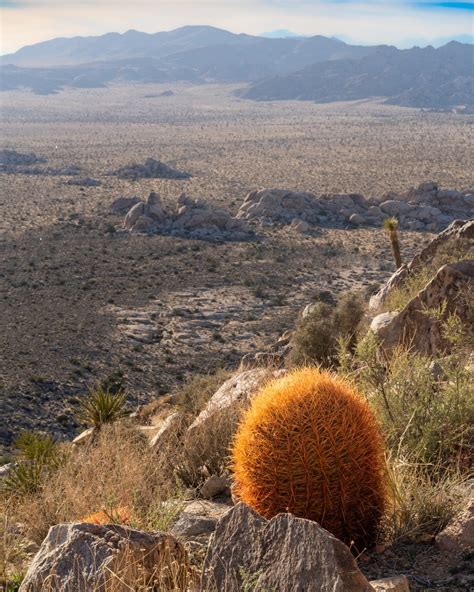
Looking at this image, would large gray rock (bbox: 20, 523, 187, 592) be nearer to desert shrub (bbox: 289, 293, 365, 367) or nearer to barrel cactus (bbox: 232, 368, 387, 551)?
barrel cactus (bbox: 232, 368, 387, 551)

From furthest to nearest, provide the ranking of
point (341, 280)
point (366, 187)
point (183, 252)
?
1. point (366, 187)
2. point (183, 252)
3. point (341, 280)

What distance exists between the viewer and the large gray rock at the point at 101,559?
403 centimetres

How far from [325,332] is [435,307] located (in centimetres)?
545

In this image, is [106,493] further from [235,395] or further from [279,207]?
[279,207]

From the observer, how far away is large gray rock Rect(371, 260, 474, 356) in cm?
977

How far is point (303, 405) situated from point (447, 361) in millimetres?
3051

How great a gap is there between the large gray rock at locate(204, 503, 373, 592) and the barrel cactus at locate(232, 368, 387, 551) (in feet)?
2.23

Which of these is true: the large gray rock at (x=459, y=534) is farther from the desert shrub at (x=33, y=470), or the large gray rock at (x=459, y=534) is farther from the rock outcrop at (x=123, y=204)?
the rock outcrop at (x=123, y=204)

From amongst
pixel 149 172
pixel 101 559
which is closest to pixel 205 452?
pixel 101 559

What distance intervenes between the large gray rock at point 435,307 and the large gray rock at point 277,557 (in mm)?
5763

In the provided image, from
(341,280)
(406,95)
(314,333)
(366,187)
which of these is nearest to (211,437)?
(314,333)

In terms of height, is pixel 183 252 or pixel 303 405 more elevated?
pixel 303 405

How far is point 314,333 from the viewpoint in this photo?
15352 mm

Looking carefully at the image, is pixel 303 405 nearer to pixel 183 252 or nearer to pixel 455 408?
pixel 455 408
